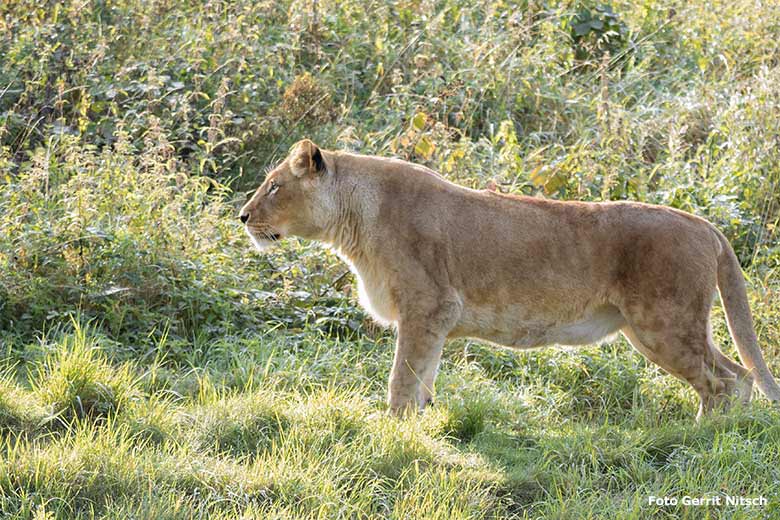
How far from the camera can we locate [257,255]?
8023mm

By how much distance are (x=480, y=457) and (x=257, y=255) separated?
2.99 metres

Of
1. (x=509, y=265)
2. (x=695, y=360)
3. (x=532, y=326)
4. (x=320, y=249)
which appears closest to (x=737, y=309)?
(x=695, y=360)

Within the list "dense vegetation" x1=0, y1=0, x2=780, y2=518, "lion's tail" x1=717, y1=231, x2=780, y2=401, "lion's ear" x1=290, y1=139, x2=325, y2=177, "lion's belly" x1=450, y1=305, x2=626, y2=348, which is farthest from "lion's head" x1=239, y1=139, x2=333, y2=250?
"lion's tail" x1=717, y1=231, x2=780, y2=401

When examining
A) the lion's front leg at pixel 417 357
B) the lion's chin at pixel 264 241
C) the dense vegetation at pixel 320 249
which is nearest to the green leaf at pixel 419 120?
the dense vegetation at pixel 320 249

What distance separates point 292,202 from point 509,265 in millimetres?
1317

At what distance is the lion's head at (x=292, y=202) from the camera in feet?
21.4

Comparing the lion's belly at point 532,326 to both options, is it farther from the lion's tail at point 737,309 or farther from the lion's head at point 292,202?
the lion's head at point 292,202

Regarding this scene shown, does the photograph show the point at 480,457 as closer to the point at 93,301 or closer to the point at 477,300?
the point at 477,300

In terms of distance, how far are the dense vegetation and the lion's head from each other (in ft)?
2.60

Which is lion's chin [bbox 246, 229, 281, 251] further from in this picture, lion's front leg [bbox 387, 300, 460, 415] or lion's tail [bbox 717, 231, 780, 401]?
lion's tail [bbox 717, 231, 780, 401]

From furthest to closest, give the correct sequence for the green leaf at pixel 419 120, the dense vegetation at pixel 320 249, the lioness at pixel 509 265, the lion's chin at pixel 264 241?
the green leaf at pixel 419 120 < the lion's chin at pixel 264 241 < the lioness at pixel 509 265 < the dense vegetation at pixel 320 249

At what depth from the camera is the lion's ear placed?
6.41 metres

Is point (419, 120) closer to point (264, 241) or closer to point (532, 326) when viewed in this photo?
point (264, 241)

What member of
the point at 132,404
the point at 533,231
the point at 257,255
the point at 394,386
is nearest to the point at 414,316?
the point at 394,386
